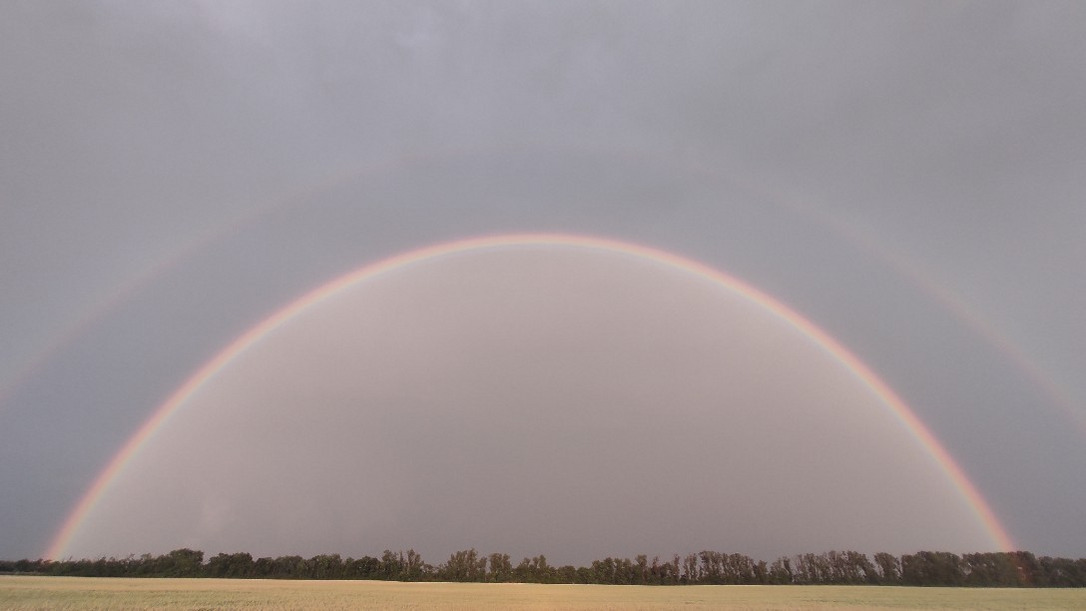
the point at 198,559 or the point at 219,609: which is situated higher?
the point at 198,559

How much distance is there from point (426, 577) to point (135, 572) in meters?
54.3

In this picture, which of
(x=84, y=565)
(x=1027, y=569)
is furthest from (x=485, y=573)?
(x=1027, y=569)

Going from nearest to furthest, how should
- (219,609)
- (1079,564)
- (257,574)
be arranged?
(219,609), (1079,564), (257,574)

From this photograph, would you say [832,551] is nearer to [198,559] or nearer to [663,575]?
[663,575]

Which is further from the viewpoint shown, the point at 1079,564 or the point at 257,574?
the point at 257,574

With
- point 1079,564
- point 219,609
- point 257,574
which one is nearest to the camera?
point 219,609

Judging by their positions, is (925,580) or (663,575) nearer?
(925,580)

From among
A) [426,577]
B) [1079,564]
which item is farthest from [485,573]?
[1079,564]

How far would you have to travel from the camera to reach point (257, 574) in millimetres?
124625

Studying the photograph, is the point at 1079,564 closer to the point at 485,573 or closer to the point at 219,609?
the point at 485,573

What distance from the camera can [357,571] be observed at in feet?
433

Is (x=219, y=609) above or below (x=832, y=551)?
below

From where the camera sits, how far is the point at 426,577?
125m

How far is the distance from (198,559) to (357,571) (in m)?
31.5
